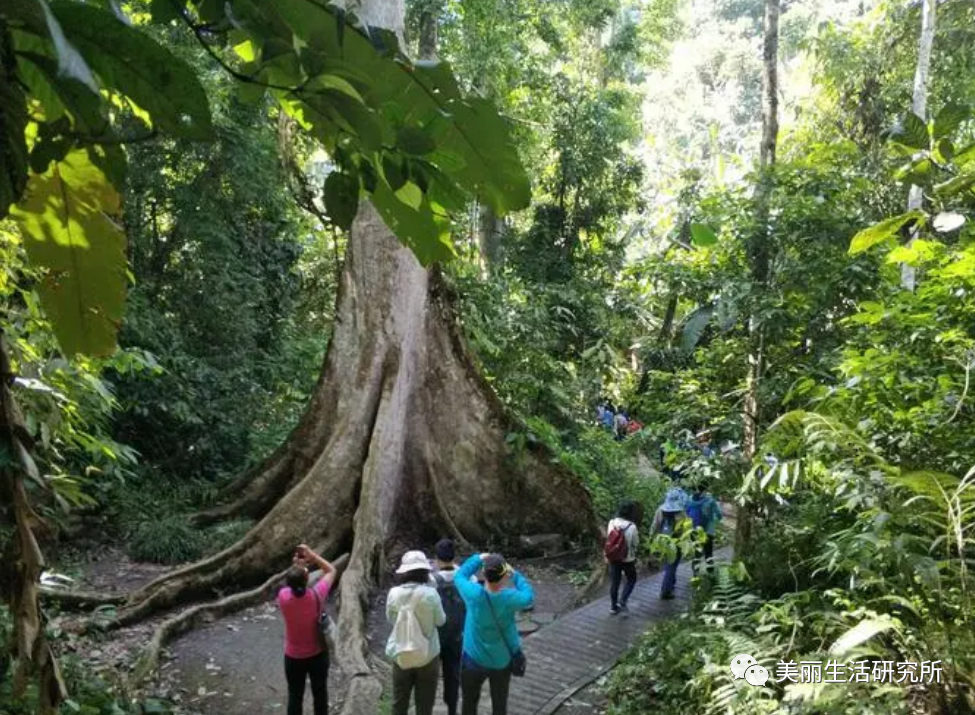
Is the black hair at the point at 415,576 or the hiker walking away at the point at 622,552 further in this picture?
the hiker walking away at the point at 622,552

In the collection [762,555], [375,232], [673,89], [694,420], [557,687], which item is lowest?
[557,687]

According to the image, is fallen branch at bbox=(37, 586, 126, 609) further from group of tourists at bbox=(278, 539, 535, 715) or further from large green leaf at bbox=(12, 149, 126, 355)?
large green leaf at bbox=(12, 149, 126, 355)

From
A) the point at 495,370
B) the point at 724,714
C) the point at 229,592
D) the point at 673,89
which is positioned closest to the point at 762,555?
the point at 724,714

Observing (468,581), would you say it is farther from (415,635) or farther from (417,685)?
(417,685)

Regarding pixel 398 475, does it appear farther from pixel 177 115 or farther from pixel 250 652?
→ pixel 177 115

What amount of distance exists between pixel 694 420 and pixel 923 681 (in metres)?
3.14

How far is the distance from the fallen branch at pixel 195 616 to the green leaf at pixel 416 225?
17.0 feet

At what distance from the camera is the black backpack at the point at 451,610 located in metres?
5.16

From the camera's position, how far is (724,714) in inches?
188

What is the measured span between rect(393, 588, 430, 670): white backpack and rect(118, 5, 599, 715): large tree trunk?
7.30 feet

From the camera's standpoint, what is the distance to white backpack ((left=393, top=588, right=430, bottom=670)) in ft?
15.2

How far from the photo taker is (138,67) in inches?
35.4

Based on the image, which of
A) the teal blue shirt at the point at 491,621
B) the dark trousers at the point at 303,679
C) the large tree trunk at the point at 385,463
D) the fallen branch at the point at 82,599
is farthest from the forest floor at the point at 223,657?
the teal blue shirt at the point at 491,621

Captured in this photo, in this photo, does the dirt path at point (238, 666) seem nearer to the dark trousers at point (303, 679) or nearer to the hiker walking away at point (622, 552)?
the dark trousers at point (303, 679)
